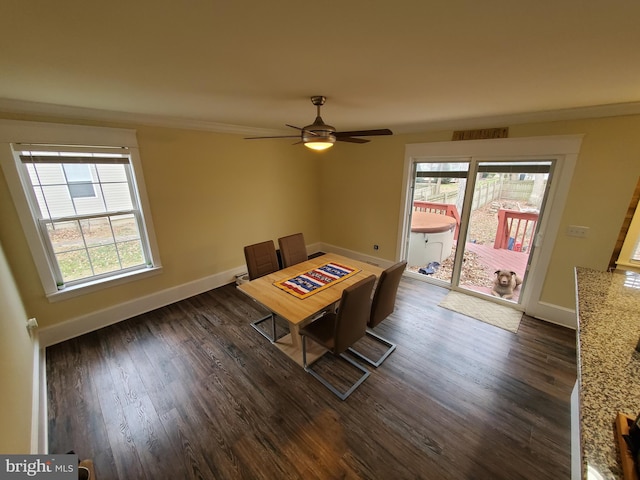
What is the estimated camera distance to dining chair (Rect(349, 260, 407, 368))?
6.86ft

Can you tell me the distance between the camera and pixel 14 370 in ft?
5.09

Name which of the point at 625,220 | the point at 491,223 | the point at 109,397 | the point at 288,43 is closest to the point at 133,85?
the point at 288,43

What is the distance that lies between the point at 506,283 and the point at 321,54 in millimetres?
3490


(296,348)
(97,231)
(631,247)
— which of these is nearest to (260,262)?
(296,348)

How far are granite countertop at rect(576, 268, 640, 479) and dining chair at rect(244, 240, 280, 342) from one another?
234 cm

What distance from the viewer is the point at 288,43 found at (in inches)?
43.2

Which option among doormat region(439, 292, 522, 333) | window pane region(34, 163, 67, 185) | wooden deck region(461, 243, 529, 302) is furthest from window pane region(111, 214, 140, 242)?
wooden deck region(461, 243, 529, 302)

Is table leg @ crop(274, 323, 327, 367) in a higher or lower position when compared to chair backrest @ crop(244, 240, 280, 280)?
lower

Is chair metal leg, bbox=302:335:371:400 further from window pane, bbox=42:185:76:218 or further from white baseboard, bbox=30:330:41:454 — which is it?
window pane, bbox=42:185:76:218

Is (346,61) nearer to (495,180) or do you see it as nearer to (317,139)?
(317,139)

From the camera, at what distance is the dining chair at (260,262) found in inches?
110

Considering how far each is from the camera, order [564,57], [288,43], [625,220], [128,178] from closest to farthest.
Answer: [288,43] < [564,57] < [625,220] < [128,178]

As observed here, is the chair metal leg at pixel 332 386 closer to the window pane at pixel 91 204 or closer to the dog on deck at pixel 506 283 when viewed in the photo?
the dog on deck at pixel 506 283

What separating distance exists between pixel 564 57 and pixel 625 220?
2.22 meters
